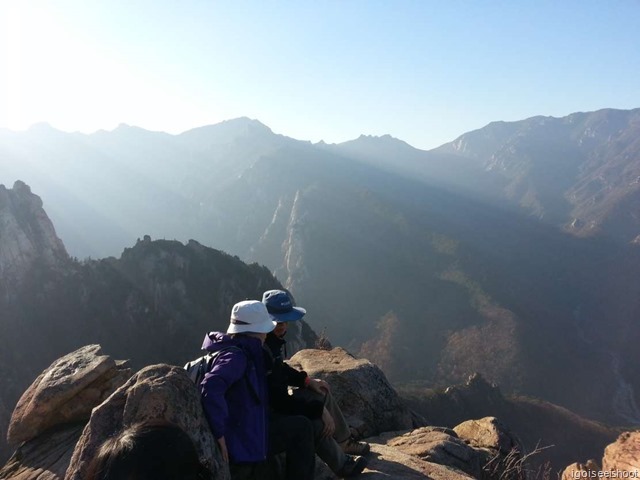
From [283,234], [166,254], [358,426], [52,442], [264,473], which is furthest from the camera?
→ [283,234]

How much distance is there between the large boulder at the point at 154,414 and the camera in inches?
173

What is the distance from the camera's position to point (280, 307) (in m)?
6.52

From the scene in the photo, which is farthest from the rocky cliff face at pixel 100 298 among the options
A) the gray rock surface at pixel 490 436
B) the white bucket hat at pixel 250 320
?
the white bucket hat at pixel 250 320

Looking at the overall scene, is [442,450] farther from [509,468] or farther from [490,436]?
[490,436]

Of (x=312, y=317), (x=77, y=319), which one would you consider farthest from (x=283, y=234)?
(x=77, y=319)

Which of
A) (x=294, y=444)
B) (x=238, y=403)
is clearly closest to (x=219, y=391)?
(x=238, y=403)

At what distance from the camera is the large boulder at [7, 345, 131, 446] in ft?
24.7

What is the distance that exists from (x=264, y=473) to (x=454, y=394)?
186 feet

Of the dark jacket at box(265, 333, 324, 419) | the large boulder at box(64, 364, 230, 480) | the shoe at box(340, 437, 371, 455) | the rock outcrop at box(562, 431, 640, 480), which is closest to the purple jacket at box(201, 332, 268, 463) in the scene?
the large boulder at box(64, 364, 230, 480)

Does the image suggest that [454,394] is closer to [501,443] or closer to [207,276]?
[207,276]

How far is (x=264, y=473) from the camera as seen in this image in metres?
5.50

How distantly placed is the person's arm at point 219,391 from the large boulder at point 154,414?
0.11 metres

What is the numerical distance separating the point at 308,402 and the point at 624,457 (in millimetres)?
6913

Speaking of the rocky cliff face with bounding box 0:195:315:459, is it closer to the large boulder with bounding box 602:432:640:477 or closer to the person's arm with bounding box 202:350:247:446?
the large boulder with bounding box 602:432:640:477
